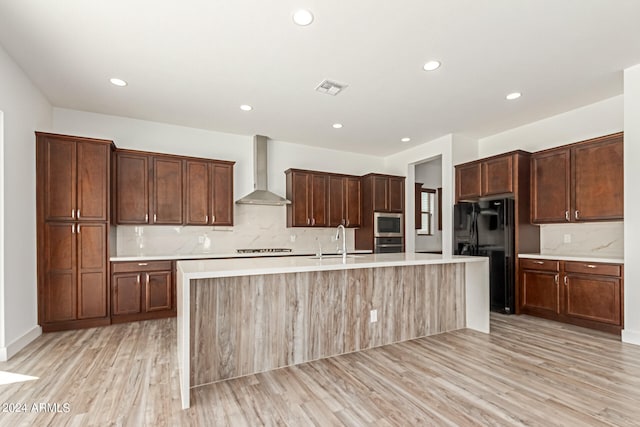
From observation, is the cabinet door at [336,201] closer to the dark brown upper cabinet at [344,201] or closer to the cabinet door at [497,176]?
the dark brown upper cabinet at [344,201]

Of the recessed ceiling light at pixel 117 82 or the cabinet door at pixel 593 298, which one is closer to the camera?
the recessed ceiling light at pixel 117 82

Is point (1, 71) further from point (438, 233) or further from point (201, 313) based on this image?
point (438, 233)

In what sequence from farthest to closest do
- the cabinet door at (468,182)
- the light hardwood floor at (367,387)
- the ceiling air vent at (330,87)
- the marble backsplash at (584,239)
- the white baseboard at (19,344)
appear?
the cabinet door at (468,182)
the marble backsplash at (584,239)
the ceiling air vent at (330,87)
the white baseboard at (19,344)
the light hardwood floor at (367,387)

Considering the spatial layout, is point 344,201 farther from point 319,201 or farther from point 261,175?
point 261,175

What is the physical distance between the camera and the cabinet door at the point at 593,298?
351 centimetres

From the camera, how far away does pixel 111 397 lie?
7.27 ft

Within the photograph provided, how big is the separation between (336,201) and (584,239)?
3.72 metres

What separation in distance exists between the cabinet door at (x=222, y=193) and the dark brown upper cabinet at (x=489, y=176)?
3.79m

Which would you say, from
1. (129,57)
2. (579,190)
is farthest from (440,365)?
(129,57)

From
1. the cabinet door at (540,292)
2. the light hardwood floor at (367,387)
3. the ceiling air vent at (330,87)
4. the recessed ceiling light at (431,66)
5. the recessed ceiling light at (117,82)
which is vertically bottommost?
the light hardwood floor at (367,387)

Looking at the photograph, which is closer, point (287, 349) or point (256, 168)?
point (287, 349)

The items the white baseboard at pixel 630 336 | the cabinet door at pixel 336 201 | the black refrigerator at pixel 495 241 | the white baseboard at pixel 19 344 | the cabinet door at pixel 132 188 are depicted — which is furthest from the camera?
the cabinet door at pixel 336 201

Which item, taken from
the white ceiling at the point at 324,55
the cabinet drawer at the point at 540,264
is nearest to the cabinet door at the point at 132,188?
the white ceiling at the point at 324,55

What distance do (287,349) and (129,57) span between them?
3.05 m
